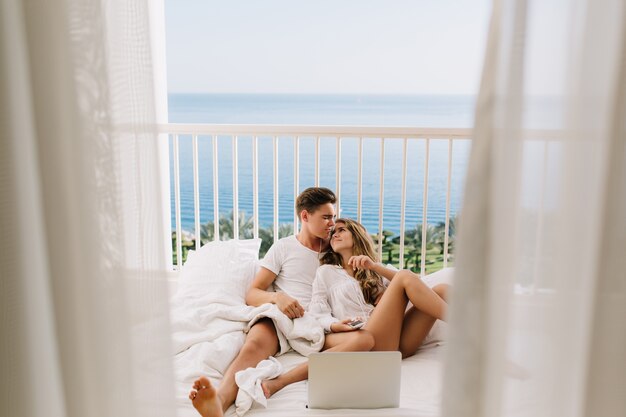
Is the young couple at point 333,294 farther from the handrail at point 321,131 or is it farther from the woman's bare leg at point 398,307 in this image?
the handrail at point 321,131

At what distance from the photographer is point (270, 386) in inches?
80.5

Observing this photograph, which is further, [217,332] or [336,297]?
[336,297]

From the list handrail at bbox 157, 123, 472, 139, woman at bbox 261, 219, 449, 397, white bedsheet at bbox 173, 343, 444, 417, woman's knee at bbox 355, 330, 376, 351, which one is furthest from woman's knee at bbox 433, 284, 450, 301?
handrail at bbox 157, 123, 472, 139

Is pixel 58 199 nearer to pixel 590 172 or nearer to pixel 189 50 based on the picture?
pixel 590 172

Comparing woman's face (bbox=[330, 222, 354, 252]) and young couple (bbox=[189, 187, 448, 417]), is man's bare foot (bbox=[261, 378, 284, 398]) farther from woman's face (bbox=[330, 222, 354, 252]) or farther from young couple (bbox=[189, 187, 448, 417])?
woman's face (bbox=[330, 222, 354, 252])

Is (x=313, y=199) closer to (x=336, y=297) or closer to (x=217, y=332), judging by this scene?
(x=336, y=297)

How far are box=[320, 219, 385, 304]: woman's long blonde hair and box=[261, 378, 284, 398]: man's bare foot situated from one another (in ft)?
2.13

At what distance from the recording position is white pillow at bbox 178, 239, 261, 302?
265 centimetres

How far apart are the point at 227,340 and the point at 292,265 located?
23.0 inches

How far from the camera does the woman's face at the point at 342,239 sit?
105 inches

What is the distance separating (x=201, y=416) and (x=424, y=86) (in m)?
12.8

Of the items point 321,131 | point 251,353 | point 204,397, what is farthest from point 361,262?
point 321,131

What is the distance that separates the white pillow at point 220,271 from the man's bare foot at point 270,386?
0.58 meters

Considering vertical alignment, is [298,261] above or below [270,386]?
above
